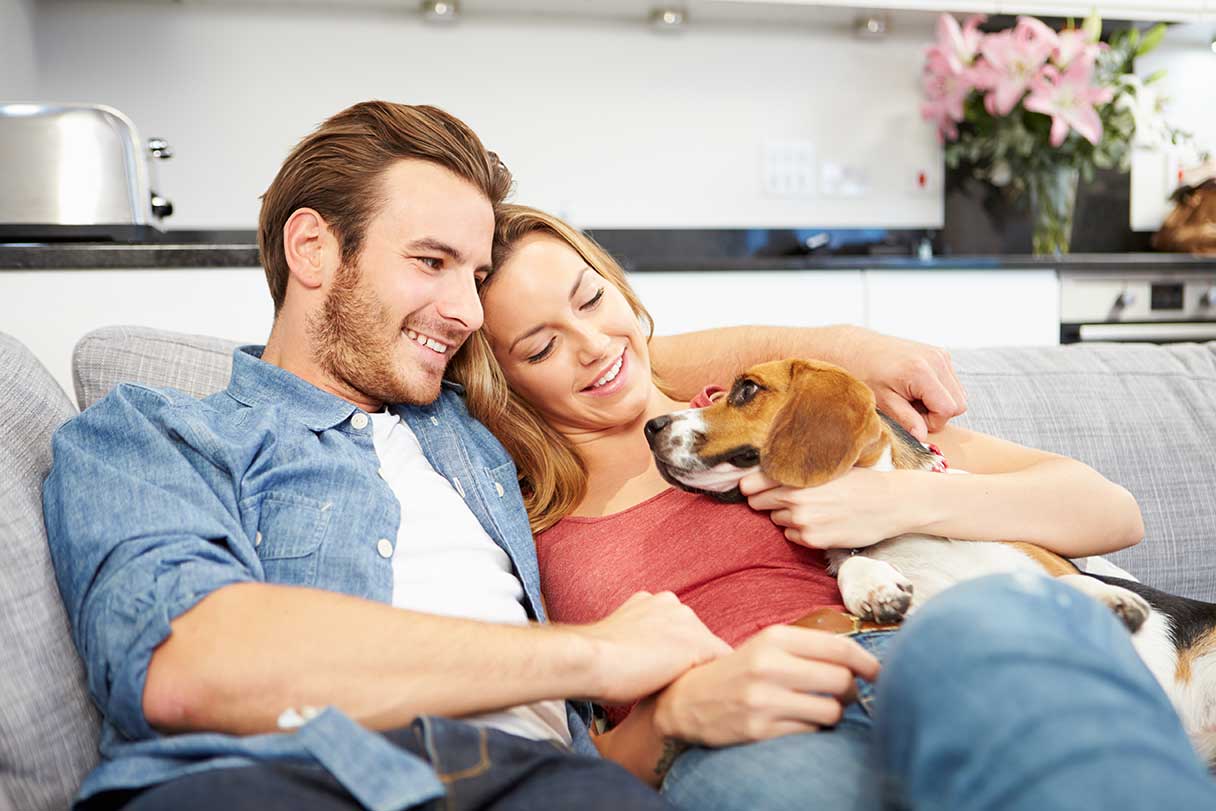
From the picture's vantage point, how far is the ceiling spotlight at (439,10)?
13.6ft

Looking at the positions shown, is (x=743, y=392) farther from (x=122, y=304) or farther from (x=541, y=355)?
(x=122, y=304)

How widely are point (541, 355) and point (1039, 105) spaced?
11.0ft

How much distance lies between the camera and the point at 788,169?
466 centimetres

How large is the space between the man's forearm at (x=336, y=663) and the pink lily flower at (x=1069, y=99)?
4001mm

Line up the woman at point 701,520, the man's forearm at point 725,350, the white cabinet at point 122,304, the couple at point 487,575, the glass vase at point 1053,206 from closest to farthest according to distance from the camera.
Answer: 1. the couple at point 487,575
2. the woman at point 701,520
3. the man's forearm at point 725,350
4. the white cabinet at point 122,304
5. the glass vase at point 1053,206

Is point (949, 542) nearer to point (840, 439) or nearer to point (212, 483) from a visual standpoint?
point (840, 439)

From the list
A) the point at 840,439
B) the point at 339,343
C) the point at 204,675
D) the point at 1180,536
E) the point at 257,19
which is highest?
the point at 257,19

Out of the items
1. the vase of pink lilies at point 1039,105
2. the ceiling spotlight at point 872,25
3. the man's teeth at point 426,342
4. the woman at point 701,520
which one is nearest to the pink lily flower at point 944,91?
the vase of pink lilies at point 1039,105

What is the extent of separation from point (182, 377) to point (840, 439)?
120 centimetres

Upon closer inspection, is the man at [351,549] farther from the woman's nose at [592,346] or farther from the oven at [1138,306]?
the oven at [1138,306]

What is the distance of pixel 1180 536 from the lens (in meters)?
2.06

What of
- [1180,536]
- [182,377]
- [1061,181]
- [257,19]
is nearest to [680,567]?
[182,377]

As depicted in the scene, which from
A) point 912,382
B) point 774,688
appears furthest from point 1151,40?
point 774,688

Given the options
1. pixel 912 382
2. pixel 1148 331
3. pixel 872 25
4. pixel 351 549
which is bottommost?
pixel 1148 331
